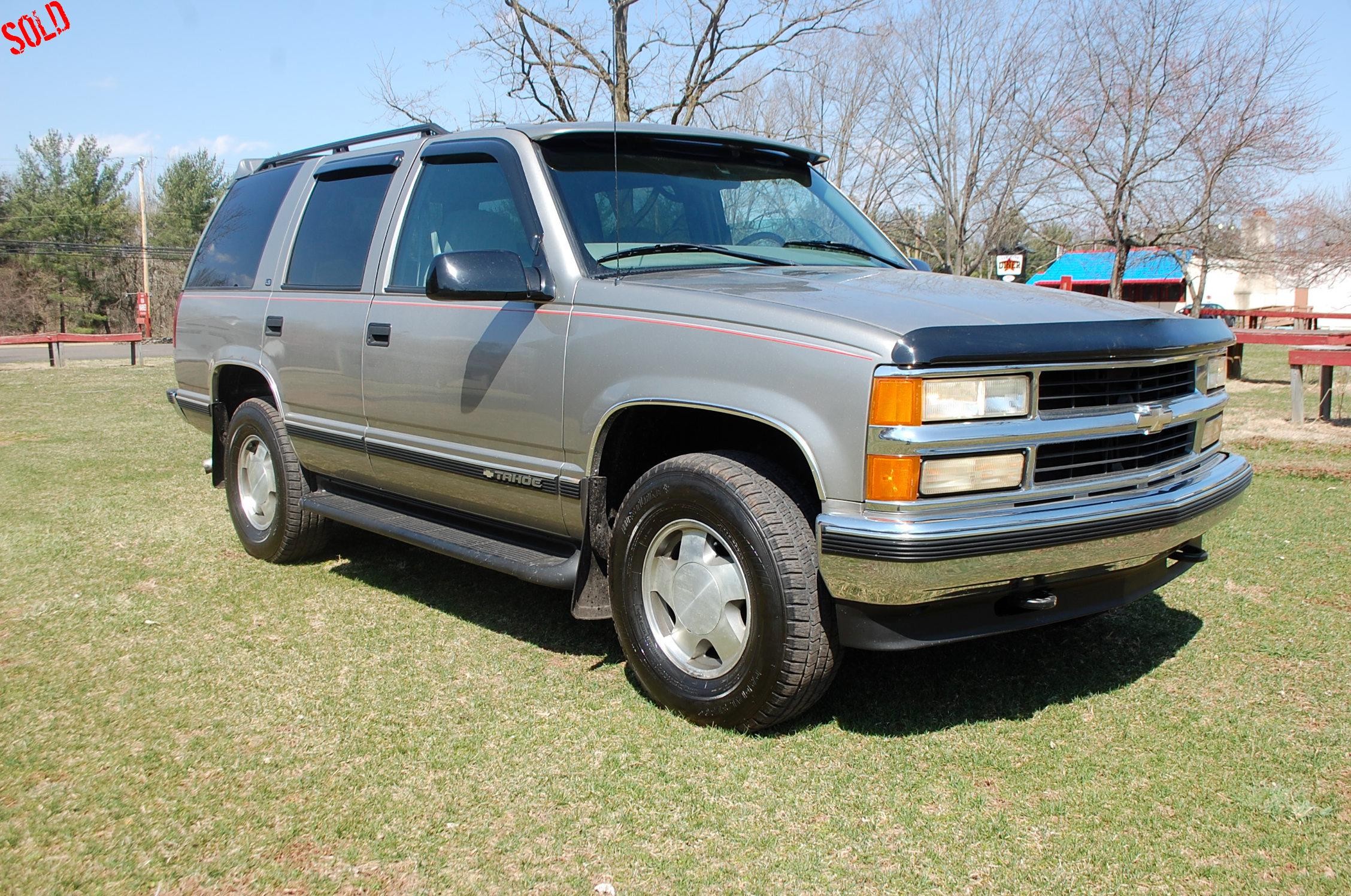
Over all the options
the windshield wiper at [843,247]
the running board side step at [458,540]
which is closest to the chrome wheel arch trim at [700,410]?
the running board side step at [458,540]

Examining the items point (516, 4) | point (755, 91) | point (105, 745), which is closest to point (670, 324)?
point (105, 745)

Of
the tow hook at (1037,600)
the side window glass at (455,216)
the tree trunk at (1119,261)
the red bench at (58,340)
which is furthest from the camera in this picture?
the red bench at (58,340)

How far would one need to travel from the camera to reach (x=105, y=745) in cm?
331

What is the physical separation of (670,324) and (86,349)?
32744 mm

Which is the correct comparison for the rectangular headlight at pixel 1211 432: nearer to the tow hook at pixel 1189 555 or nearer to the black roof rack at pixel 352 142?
the tow hook at pixel 1189 555

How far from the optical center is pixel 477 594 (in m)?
5.00

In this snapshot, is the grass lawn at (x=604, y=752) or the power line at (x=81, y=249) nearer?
the grass lawn at (x=604, y=752)

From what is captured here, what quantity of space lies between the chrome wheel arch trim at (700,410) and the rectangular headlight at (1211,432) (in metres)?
1.49

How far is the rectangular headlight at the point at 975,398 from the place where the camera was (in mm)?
2820

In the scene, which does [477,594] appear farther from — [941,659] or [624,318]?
[941,659]

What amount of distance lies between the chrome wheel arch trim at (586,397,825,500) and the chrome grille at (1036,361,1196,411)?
A: 65cm

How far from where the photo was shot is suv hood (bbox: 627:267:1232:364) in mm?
2850

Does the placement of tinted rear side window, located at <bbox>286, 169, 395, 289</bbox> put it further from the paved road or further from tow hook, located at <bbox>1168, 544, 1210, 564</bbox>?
the paved road

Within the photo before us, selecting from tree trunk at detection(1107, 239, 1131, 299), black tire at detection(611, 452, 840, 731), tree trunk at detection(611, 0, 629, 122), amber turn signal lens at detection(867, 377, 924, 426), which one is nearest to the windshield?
black tire at detection(611, 452, 840, 731)
